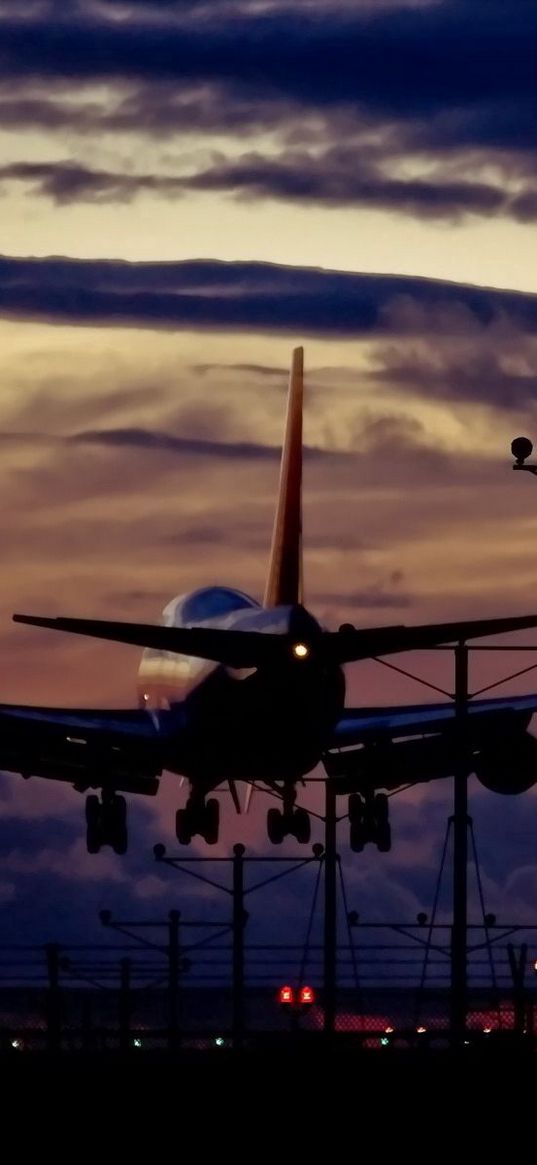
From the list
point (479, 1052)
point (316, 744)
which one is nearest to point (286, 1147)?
point (479, 1052)

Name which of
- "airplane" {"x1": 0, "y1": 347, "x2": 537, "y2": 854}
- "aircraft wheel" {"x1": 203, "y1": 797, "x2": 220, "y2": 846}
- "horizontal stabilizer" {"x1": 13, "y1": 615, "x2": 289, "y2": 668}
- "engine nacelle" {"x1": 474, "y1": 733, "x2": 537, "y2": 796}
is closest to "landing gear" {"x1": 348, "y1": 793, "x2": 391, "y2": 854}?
"airplane" {"x1": 0, "y1": 347, "x2": 537, "y2": 854}

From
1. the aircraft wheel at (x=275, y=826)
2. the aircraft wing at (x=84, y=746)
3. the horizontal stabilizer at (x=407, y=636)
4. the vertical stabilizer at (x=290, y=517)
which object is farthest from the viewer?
the vertical stabilizer at (x=290, y=517)

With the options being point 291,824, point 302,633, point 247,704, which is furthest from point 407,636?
point 291,824

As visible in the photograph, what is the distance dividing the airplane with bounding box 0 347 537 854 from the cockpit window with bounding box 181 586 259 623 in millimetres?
48

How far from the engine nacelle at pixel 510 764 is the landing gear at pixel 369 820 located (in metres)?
2.50

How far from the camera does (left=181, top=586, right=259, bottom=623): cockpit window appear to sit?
65025 millimetres

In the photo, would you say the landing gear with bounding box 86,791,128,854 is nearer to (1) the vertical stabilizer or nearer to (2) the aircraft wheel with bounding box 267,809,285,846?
(2) the aircraft wheel with bounding box 267,809,285,846

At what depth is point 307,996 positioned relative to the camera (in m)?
72.1

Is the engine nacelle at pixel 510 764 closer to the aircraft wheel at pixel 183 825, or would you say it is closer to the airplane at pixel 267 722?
the airplane at pixel 267 722

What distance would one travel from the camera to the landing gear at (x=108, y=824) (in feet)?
228

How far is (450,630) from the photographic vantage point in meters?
56.6

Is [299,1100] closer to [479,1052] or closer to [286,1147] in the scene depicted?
[286,1147]

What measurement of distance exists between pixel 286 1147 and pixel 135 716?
3708 cm

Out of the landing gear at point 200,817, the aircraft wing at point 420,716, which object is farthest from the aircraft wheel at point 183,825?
the aircraft wing at point 420,716
